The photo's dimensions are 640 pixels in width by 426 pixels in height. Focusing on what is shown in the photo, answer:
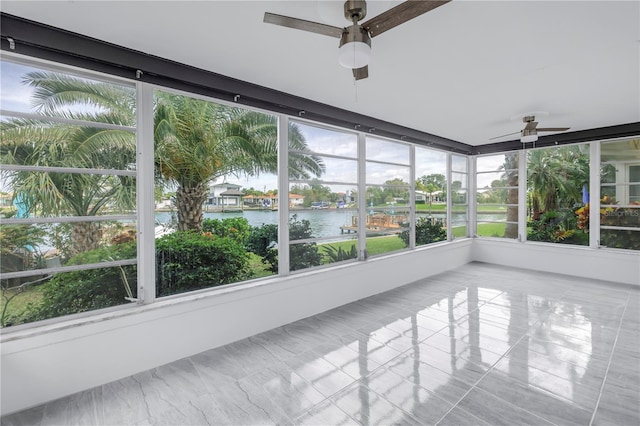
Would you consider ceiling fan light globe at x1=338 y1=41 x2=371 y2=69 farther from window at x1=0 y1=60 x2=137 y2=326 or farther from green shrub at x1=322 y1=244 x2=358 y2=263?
green shrub at x1=322 y1=244 x2=358 y2=263

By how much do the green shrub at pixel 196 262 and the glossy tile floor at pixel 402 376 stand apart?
716 mm

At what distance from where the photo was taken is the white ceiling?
2.08 meters

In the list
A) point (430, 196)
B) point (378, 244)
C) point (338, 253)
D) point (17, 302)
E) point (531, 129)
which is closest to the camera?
point (17, 302)

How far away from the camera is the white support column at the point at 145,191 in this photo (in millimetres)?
2795

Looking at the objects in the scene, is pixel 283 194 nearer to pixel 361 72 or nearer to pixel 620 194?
pixel 361 72

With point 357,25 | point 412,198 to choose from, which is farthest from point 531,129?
point 357,25

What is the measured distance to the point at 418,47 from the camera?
256cm

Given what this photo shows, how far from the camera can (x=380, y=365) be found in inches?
108

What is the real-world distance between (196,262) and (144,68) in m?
1.93

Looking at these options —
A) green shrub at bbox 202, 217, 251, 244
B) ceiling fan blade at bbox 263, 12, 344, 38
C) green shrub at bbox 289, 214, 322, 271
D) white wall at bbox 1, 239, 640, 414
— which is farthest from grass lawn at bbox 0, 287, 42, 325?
ceiling fan blade at bbox 263, 12, 344, 38

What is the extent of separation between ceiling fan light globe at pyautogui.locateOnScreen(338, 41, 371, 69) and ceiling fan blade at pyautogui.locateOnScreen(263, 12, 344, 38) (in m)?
0.10

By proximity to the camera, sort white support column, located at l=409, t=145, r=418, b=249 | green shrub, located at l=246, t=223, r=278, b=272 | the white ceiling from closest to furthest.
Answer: the white ceiling → green shrub, located at l=246, t=223, r=278, b=272 → white support column, located at l=409, t=145, r=418, b=249

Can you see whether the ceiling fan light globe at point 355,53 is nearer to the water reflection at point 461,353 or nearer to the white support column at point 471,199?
the water reflection at point 461,353

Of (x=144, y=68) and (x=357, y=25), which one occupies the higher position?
(x=144, y=68)
